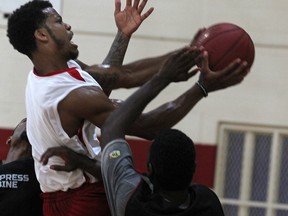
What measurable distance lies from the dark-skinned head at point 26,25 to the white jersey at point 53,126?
16 cm

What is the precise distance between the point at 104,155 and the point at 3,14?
192 inches

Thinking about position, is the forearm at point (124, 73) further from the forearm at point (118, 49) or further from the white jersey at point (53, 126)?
the white jersey at point (53, 126)

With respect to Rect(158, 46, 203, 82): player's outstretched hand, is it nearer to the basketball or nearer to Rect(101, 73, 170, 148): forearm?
Rect(101, 73, 170, 148): forearm

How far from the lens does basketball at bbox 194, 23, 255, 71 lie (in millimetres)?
4340

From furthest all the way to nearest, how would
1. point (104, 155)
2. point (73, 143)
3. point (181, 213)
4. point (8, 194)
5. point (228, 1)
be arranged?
1. point (228, 1)
2. point (8, 194)
3. point (73, 143)
4. point (104, 155)
5. point (181, 213)

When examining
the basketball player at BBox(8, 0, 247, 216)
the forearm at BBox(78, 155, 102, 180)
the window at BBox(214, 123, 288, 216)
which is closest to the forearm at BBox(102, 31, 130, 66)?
the basketball player at BBox(8, 0, 247, 216)

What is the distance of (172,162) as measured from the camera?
3.53m

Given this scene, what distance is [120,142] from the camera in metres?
3.83

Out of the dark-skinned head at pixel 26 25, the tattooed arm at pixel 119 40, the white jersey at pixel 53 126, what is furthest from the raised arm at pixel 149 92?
the tattooed arm at pixel 119 40

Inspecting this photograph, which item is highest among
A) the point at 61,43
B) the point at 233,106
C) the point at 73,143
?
the point at 61,43

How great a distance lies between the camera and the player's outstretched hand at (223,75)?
13.3 ft

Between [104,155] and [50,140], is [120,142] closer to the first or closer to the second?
[104,155]

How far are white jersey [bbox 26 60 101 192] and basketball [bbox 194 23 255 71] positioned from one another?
584 millimetres

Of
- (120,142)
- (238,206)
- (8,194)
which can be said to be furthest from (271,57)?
(120,142)
